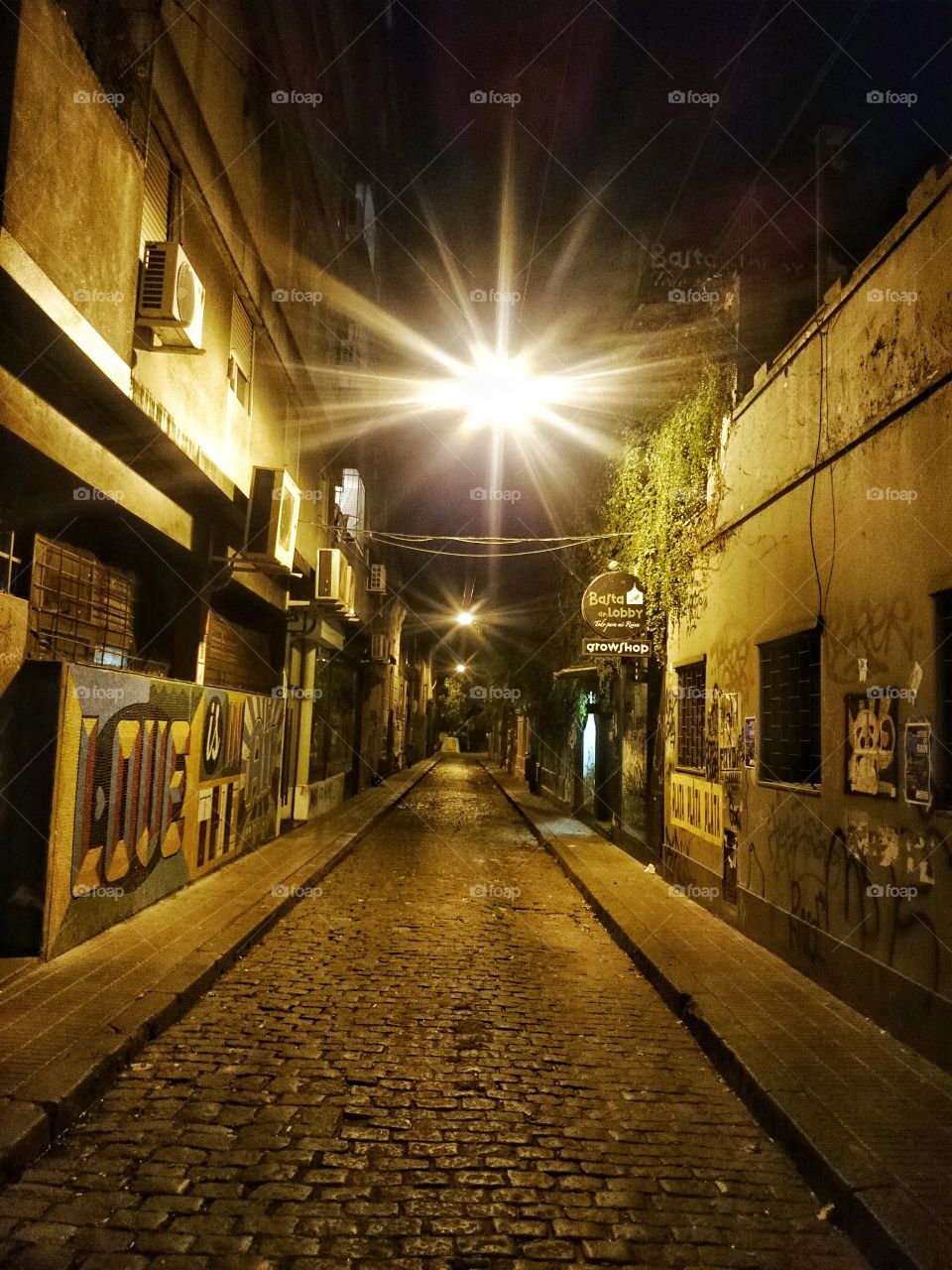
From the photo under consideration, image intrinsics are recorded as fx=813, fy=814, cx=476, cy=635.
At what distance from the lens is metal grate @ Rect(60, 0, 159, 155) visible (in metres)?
6.64

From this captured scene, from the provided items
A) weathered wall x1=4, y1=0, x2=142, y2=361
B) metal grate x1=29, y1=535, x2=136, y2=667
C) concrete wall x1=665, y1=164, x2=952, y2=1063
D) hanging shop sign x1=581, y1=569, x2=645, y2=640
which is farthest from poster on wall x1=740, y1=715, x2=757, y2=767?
weathered wall x1=4, y1=0, x2=142, y2=361

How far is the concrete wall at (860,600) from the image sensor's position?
209 inches

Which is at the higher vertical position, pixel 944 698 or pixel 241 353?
pixel 241 353

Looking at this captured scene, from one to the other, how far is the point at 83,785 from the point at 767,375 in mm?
7716

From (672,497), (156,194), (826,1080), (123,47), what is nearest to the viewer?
(826,1080)

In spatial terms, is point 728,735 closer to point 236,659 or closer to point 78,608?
point 78,608

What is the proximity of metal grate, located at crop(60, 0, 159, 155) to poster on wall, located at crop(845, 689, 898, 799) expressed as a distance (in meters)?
7.95

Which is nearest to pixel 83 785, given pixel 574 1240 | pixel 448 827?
pixel 574 1240

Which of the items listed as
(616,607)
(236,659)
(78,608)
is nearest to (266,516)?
(236,659)

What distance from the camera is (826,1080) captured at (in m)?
4.64

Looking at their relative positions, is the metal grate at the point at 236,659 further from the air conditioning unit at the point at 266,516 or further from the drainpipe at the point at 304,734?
the drainpipe at the point at 304,734

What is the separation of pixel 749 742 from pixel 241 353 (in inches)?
346

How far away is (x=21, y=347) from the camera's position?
19.6ft

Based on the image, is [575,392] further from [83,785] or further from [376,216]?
[376,216]
